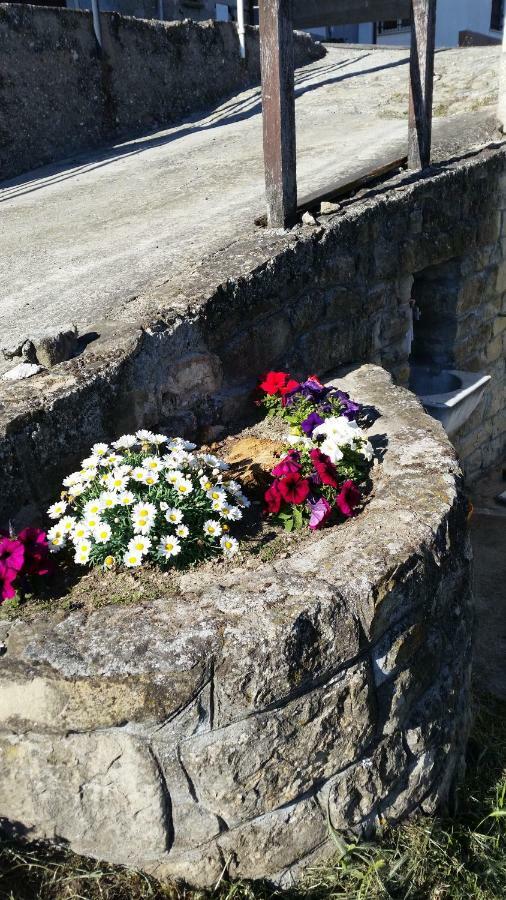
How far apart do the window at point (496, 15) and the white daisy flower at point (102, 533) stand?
17859 mm

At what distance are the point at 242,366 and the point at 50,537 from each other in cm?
140

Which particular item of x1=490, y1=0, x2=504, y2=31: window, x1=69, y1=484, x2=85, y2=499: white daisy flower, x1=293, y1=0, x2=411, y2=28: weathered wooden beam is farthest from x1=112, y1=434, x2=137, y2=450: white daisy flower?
x1=490, y1=0, x2=504, y2=31: window

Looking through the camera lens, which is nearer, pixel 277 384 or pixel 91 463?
pixel 91 463

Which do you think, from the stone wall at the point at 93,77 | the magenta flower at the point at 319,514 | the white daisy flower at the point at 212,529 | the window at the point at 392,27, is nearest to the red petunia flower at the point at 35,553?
the white daisy flower at the point at 212,529

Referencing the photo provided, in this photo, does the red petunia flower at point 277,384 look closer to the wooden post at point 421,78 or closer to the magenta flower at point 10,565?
the magenta flower at point 10,565

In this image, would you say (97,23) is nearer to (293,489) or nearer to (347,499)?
(293,489)

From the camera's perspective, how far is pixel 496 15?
16969 millimetres

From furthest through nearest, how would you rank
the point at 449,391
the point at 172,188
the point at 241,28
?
the point at 241,28, the point at 172,188, the point at 449,391

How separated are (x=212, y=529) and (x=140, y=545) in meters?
0.24

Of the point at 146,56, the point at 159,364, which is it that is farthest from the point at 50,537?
the point at 146,56

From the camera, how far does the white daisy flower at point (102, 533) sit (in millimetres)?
2459

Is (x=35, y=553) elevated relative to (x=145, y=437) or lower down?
lower down

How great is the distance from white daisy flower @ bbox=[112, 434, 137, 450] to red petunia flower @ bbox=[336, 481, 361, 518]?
2.40 ft

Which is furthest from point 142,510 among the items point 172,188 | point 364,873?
point 172,188
